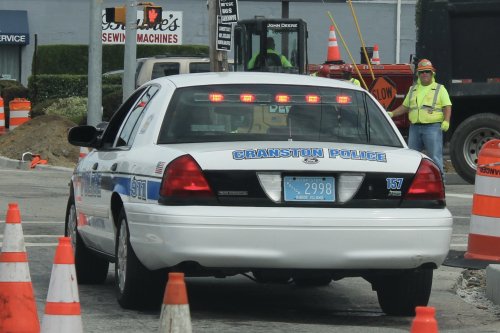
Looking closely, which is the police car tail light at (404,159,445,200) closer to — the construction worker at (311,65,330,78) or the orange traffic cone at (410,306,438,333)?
the orange traffic cone at (410,306,438,333)

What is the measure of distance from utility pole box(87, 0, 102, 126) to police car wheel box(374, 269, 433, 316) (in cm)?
1415

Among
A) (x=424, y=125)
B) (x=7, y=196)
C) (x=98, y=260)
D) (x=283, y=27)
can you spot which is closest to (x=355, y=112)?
(x=98, y=260)

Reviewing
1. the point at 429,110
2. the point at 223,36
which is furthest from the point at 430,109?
the point at 223,36

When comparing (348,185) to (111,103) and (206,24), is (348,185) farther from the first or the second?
(206,24)

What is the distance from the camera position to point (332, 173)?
18.1 feet

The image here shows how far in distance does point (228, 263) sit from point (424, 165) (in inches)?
50.5

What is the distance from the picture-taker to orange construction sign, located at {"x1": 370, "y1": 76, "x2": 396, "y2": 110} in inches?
758

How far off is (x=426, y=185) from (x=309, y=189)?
28.0 inches

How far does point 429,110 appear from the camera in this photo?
43.6 feet

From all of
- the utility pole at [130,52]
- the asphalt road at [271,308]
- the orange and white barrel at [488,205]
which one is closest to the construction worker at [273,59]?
the utility pole at [130,52]

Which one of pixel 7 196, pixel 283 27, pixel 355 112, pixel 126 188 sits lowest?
pixel 7 196

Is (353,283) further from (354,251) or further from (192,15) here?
(192,15)

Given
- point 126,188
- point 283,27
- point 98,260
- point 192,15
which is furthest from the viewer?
point 192,15

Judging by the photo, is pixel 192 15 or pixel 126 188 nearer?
pixel 126 188
